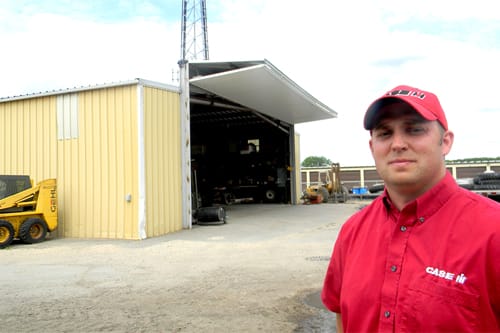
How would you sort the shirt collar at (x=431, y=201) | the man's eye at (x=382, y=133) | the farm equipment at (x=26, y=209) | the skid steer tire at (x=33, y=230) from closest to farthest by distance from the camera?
the shirt collar at (x=431, y=201)
the man's eye at (x=382, y=133)
the farm equipment at (x=26, y=209)
the skid steer tire at (x=33, y=230)

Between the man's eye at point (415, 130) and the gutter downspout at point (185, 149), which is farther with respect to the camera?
the gutter downspout at point (185, 149)

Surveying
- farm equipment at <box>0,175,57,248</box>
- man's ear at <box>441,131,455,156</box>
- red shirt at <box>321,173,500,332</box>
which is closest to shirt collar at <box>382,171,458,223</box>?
red shirt at <box>321,173,500,332</box>

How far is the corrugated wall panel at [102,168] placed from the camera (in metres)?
12.1

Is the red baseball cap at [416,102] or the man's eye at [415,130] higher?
the red baseball cap at [416,102]

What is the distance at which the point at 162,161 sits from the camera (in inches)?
512

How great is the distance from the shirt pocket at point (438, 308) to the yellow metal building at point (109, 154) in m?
10.9

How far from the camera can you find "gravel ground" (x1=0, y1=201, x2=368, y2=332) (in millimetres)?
4883

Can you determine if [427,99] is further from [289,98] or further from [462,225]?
[289,98]

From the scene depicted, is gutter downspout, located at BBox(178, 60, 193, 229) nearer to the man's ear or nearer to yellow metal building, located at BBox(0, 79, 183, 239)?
yellow metal building, located at BBox(0, 79, 183, 239)

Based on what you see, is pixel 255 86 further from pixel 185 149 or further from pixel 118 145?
pixel 118 145

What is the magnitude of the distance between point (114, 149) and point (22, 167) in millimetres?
3886

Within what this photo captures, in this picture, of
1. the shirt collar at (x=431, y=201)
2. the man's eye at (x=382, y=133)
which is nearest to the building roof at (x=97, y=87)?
the man's eye at (x=382, y=133)

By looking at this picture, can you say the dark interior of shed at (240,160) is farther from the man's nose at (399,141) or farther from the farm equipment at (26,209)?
the man's nose at (399,141)

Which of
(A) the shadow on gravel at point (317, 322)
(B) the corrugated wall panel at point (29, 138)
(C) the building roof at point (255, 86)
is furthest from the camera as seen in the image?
(C) the building roof at point (255, 86)
